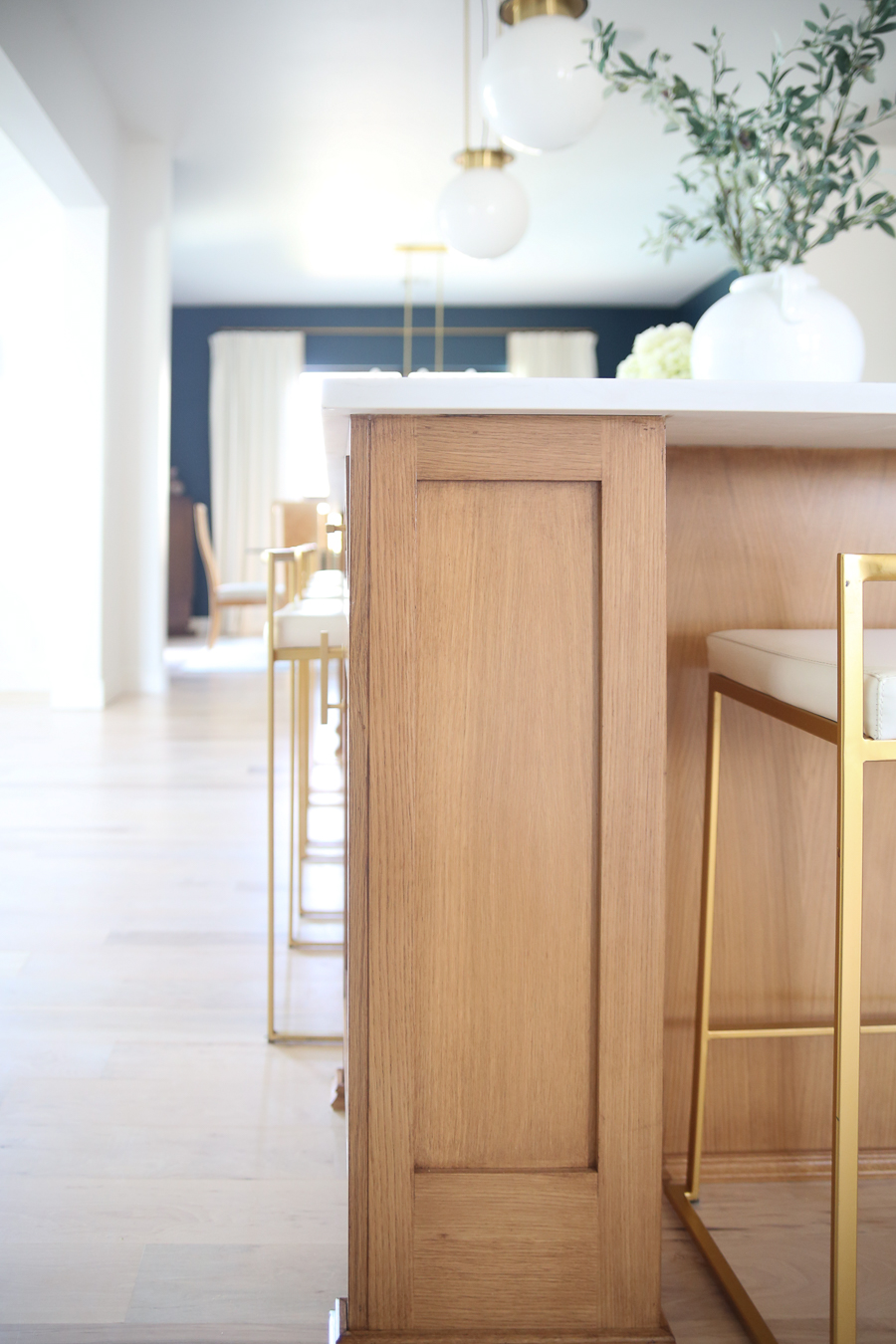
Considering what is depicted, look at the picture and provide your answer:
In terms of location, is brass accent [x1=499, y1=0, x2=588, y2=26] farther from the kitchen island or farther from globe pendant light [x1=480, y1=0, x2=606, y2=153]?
the kitchen island

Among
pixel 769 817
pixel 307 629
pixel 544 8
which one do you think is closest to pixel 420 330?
pixel 544 8

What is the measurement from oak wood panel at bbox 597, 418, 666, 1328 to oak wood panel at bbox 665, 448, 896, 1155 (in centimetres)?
31

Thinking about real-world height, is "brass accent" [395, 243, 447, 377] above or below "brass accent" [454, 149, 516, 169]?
above

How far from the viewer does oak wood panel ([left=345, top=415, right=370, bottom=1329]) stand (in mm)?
928

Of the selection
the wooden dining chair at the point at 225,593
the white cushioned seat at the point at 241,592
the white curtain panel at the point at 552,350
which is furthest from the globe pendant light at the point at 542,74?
the white curtain panel at the point at 552,350

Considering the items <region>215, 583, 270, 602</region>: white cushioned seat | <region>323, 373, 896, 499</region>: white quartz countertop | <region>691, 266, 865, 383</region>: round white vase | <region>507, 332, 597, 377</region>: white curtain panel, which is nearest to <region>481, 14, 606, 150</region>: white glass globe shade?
<region>691, 266, 865, 383</region>: round white vase

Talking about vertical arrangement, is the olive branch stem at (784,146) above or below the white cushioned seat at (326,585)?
above

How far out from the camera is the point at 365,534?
926mm

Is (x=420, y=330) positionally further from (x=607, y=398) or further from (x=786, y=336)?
(x=607, y=398)

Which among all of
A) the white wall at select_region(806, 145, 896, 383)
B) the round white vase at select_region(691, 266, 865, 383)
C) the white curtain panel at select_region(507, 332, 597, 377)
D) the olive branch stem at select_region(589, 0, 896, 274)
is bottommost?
the round white vase at select_region(691, 266, 865, 383)

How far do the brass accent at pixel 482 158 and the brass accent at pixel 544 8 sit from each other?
3.53 ft

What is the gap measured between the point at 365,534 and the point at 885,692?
454 millimetres

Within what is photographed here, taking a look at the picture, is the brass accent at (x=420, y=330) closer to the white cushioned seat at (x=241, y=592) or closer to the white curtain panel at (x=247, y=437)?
the white curtain panel at (x=247, y=437)

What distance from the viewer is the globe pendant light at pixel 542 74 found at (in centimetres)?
Answer: 222
